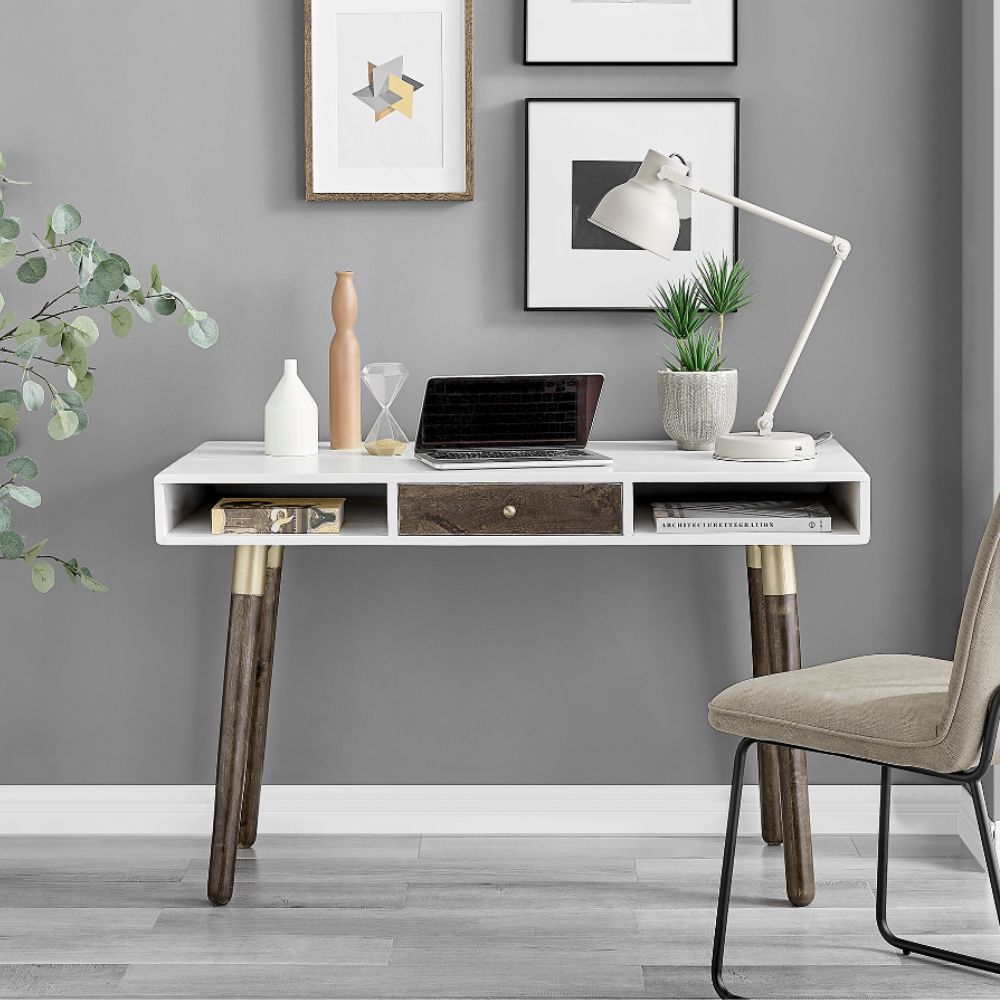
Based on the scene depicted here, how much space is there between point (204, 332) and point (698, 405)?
886mm

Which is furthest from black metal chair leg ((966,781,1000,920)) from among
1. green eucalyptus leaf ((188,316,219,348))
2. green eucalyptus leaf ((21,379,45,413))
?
green eucalyptus leaf ((21,379,45,413))

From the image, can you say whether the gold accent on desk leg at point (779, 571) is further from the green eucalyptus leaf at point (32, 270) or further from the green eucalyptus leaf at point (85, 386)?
the green eucalyptus leaf at point (32, 270)

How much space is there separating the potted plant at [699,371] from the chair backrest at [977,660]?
79cm

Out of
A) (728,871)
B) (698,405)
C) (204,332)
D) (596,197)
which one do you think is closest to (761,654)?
(698,405)

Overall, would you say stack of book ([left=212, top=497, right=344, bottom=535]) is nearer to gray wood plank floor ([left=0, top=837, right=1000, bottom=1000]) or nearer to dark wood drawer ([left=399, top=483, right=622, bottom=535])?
dark wood drawer ([left=399, top=483, right=622, bottom=535])

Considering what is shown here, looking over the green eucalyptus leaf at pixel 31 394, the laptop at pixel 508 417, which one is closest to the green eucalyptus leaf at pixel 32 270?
the green eucalyptus leaf at pixel 31 394

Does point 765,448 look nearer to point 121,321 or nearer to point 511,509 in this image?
point 511,509

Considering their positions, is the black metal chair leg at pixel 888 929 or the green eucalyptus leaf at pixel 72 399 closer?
the black metal chair leg at pixel 888 929

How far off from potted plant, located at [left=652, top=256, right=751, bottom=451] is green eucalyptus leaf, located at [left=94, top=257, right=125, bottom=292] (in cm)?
97

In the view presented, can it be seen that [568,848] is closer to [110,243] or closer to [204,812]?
[204,812]

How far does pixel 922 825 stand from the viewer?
2.70m

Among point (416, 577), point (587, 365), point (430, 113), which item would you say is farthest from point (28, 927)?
point (430, 113)

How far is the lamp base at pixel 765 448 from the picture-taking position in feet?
7.45

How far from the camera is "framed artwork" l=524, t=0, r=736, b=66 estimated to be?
2.55 metres
